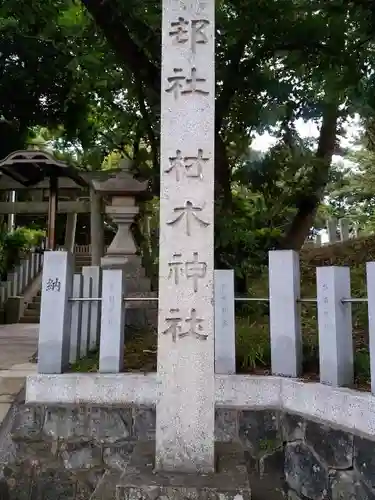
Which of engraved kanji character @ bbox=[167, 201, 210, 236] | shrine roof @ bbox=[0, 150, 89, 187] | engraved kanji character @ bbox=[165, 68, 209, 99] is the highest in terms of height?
shrine roof @ bbox=[0, 150, 89, 187]

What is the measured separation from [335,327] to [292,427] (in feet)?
2.61

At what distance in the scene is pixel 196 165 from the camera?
2.61 metres

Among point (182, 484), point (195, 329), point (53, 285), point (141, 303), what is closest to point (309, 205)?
point (141, 303)

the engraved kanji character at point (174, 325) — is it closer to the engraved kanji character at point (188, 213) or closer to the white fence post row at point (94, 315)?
the engraved kanji character at point (188, 213)

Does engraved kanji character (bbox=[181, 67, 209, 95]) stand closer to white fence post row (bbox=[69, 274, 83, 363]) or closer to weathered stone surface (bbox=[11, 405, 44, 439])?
white fence post row (bbox=[69, 274, 83, 363])

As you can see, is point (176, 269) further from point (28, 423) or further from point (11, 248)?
point (11, 248)

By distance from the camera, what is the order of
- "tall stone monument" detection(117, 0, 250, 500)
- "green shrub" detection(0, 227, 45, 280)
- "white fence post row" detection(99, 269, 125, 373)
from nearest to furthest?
"tall stone monument" detection(117, 0, 250, 500)
"white fence post row" detection(99, 269, 125, 373)
"green shrub" detection(0, 227, 45, 280)

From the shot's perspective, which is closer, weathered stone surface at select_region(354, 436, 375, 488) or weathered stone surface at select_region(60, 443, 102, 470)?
weathered stone surface at select_region(354, 436, 375, 488)

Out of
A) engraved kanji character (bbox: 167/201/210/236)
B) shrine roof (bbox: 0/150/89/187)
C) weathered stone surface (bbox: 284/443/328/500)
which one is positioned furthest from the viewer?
shrine roof (bbox: 0/150/89/187)

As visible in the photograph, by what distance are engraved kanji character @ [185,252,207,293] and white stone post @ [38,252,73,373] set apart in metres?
1.38

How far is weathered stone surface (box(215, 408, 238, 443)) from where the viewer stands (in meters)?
3.36

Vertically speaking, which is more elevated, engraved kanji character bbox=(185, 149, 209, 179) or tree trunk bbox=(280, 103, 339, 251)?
tree trunk bbox=(280, 103, 339, 251)

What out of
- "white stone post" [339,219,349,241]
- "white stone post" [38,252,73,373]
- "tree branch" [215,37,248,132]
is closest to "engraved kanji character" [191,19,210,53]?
"white stone post" [38,252,73,373]

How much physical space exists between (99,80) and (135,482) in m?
6.21
